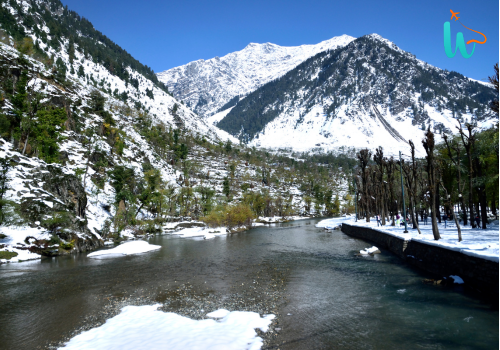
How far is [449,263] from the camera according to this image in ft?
64.5

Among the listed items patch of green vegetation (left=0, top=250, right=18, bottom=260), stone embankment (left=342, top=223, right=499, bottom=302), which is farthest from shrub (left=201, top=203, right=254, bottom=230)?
stone embankment (left=342, top=223, right=499, bottom=302)

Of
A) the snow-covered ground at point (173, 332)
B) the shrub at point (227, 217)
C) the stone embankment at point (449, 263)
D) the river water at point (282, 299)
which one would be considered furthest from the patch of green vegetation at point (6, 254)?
the shrub at point (227, 217)

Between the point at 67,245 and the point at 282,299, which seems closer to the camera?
the point at 282,299

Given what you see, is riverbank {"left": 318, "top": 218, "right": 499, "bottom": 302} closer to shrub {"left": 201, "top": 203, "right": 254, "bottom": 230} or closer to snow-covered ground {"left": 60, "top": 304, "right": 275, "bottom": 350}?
snow-covered ground {"left": 60, "top": 304, "right": 275, "bottom": 350}

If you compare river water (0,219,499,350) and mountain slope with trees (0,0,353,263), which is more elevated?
mountain slope with trees (0,0,353,263)

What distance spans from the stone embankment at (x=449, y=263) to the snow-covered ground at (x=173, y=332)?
11992 mm

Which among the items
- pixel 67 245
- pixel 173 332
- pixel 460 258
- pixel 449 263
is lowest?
pixel 173 332

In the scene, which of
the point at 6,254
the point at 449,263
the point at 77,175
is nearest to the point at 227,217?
the point at 77,175

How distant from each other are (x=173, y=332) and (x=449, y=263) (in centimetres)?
1878

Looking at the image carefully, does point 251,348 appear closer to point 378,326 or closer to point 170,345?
point 170,345

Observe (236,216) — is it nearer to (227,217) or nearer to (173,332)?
(227,217)

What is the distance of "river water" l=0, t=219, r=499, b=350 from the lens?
12.2 metres

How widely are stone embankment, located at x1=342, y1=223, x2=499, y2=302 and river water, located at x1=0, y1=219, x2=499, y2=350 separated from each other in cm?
92

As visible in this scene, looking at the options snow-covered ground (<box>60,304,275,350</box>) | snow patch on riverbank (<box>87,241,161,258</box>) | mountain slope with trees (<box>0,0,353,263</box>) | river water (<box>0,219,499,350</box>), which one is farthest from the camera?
mountain slope with trees (<box>0,0,353,263</box>)
